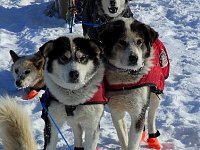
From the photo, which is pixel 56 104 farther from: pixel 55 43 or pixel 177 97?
pixel 177 97

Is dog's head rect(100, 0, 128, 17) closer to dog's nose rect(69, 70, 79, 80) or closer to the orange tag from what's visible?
the orange tag

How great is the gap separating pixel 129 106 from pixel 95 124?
1.09 feet

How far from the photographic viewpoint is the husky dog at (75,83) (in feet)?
10.6

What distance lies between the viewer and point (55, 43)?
3.29 meters

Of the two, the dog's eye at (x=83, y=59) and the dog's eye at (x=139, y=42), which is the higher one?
the dog's eye at (x=139, y=42)

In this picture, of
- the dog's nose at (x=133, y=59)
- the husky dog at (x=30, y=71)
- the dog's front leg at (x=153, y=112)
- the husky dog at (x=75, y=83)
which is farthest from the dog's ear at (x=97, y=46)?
the husky dog at (x=30, y=71)

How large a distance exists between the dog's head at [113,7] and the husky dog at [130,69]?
136 centimetres

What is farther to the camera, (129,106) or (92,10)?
(92,10)

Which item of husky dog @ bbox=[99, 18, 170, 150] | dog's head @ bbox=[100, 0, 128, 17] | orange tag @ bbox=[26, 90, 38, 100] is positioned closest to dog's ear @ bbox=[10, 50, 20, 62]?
orange tag @ bbox=[26, 90, 38, 100]

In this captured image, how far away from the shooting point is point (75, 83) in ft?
10.6

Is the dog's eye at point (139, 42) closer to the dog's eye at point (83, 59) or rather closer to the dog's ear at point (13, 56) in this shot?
the dog's eye at point (83, 59)

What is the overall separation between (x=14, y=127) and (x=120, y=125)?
38.2 inches

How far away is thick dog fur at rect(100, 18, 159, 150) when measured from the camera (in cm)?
338

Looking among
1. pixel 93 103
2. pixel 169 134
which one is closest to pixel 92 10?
pixel 169 134
